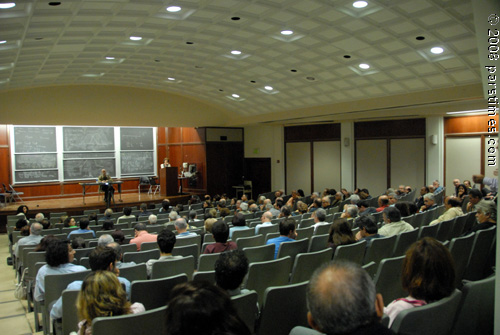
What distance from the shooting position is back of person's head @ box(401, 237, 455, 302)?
232 cm

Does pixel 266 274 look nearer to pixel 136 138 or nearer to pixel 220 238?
pixel 220 238

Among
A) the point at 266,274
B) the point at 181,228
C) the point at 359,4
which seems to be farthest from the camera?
the point at 359,4

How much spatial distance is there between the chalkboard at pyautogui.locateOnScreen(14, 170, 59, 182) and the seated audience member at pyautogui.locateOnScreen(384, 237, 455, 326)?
18.5 meters

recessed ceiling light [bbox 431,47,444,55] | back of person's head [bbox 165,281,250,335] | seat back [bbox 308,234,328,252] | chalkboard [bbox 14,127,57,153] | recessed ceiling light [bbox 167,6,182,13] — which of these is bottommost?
seat back [bbox 308,234,328,252]

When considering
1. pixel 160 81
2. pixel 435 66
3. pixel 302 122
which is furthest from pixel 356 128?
pixel 160 81

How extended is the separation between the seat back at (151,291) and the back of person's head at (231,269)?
594 millimetres

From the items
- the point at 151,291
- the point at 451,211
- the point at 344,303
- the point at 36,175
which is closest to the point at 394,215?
the point at 451,211

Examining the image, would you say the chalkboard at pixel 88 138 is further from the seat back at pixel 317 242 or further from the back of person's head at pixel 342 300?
the back of person's head at pixel 342 300

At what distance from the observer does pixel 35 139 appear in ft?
58.2

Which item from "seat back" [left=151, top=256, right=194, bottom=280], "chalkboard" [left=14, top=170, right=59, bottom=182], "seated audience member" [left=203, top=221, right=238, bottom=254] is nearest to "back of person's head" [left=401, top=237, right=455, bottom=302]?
"seat back" [left=151, top=256, right=194, bottom=280]

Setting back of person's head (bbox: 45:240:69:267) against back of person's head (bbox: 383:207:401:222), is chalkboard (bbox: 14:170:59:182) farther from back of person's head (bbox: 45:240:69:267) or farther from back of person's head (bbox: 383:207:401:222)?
back of person's head (bbox: 383:207:401:222)

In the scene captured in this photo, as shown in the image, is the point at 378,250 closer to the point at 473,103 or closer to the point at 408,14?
the point at 408,14

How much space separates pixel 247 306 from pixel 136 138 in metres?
18.8

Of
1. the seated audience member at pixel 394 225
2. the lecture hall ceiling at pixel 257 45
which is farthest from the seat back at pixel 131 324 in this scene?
the lecture hall ceiling at pixel 257 45
